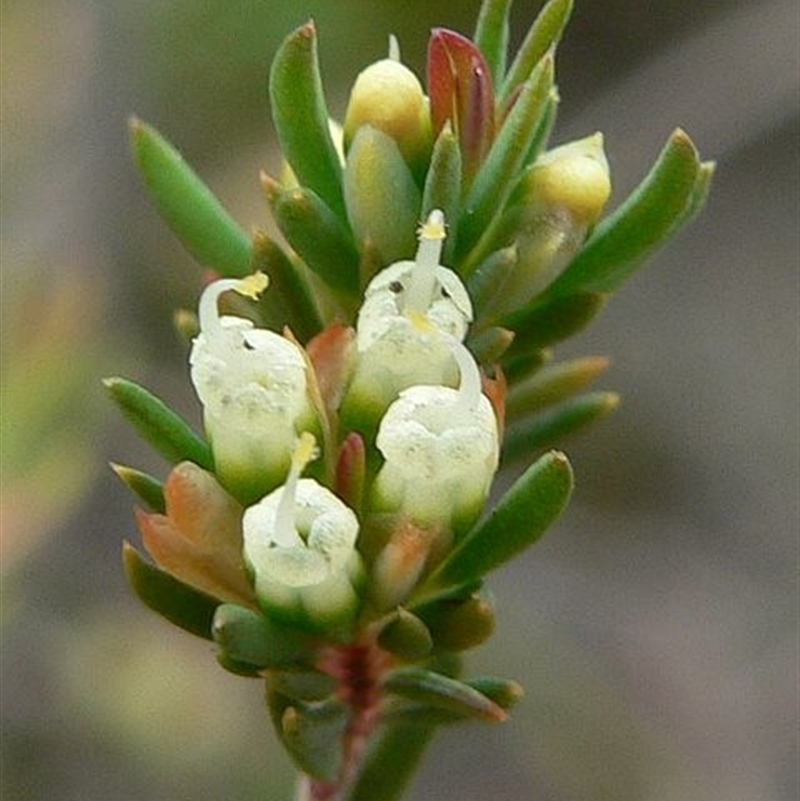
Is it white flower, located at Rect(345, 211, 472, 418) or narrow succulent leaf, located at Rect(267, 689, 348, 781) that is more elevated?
white flower, located at Rect(345, 211, 472, 418)

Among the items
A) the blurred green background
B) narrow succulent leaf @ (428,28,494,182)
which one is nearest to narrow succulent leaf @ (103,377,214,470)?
narrow succulent leaf @ (428,28,494,182)

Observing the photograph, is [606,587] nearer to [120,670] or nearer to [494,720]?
[120,670]

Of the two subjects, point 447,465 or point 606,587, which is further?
point 606,587

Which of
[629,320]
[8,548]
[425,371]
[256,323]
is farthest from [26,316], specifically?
[629,320]

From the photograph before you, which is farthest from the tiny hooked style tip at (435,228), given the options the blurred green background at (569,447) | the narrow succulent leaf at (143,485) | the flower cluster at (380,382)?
the blurred green background at (569,447)

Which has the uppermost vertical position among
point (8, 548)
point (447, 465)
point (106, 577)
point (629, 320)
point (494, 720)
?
point (629, 320)

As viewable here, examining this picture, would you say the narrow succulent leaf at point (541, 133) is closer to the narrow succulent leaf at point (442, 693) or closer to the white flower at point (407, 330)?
the white flower at point (407, 330)

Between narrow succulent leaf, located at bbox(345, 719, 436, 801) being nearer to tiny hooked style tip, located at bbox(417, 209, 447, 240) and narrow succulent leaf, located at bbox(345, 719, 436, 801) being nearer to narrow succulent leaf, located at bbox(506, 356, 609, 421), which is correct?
narrow succulent leaf, located at bbox(506, 356, 609, 421)
